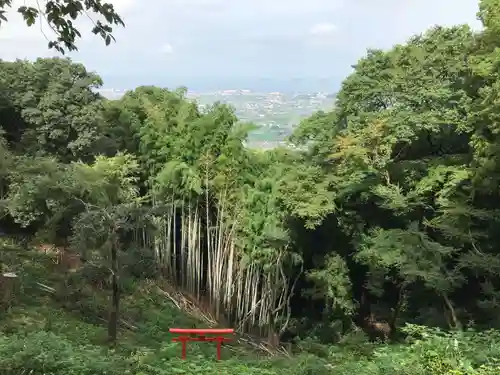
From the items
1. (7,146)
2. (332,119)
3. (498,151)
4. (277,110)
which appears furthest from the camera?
(277,110)

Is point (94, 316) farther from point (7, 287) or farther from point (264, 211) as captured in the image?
point (264, 211)

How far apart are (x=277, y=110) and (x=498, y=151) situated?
77.8ft

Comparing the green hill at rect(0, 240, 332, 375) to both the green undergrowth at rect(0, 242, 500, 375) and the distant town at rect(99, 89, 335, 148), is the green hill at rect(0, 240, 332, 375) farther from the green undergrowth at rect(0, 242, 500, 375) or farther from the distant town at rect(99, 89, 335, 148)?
the distant town at rect(99, 89, 335, 148)

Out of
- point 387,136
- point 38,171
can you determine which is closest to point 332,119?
point 387,136

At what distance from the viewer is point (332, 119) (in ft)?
36.9

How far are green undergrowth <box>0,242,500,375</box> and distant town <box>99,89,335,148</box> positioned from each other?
15.3ft

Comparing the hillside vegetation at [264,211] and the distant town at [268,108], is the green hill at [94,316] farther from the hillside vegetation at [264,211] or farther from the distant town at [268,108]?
the distant town at [268,108]

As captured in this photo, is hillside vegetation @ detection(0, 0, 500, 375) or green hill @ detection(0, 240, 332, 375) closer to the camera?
green hill @ detection(0, 240, 332, 375)

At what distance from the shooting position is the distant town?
41.6ft

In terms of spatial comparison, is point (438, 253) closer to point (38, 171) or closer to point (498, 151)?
point (498, 151)

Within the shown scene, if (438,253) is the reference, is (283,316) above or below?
below

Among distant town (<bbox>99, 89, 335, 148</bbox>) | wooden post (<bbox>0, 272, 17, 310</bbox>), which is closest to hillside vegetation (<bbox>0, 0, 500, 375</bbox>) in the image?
wooden post (<bbox>0, 272, 17, 310</bbox>)

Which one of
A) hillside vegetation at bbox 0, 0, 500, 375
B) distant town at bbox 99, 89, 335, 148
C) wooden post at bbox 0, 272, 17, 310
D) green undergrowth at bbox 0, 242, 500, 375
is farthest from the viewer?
distant town at bbox 99, 89, 335, 148

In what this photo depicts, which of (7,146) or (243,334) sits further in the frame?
(7,146)
